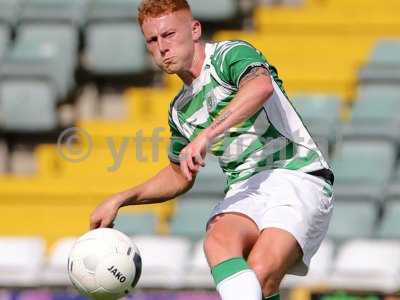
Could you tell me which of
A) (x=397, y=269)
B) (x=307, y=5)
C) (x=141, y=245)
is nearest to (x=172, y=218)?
(x=141, y=245)

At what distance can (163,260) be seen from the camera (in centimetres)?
736

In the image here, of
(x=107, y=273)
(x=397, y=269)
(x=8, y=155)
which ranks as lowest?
(x=8, y=155)

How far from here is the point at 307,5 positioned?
34.3ft

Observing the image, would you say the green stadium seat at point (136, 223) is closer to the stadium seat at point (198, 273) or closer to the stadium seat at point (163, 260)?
the stadium seat at point (163, 260)

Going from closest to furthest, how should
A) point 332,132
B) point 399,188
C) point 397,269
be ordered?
point 397,269
point 399,188
point 332,132

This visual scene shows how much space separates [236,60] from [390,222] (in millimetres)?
3573

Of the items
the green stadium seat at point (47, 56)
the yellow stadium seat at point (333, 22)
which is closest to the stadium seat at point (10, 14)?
the green stadium seat at point (47, 56)

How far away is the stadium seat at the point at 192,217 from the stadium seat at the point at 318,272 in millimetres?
966

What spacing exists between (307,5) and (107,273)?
6031mm

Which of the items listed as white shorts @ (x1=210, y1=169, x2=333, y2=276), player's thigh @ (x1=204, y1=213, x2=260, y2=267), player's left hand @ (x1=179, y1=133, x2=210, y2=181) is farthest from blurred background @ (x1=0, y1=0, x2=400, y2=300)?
player's left hand @ (x1=179, y1=133, x2=210, y2=181)

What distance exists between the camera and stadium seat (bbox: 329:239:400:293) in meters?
6.93

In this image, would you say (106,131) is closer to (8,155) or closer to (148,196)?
(8,155)

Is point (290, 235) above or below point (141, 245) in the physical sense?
above

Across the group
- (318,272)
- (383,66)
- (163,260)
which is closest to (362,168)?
(383,66)
